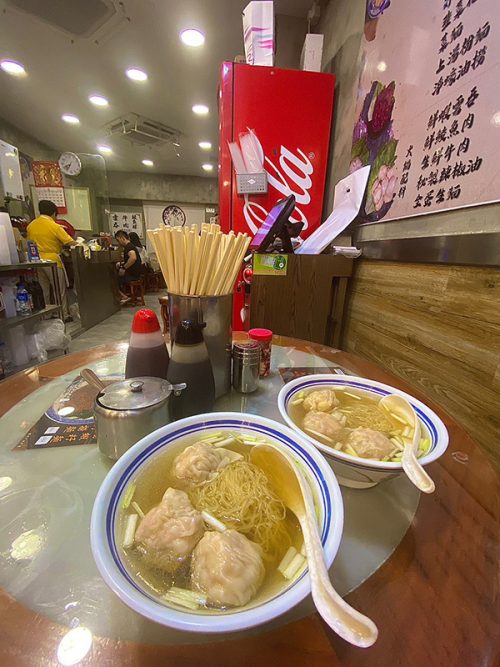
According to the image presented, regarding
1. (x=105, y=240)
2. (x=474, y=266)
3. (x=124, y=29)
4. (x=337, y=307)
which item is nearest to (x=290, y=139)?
(x=337, y=307)

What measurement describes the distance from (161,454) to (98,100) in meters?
5.98

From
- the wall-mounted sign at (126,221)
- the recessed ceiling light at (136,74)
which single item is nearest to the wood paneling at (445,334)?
the recessed ceiling light at (136,74)

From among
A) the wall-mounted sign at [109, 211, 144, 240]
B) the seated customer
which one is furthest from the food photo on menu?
the wall-mounted sign at [109, 211, 144, 240]

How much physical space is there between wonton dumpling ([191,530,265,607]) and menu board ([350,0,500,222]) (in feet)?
4.48

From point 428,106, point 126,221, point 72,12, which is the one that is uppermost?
point 72,12

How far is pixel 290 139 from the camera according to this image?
2301 millimetres

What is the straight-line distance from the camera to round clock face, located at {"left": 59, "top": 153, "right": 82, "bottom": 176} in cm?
685

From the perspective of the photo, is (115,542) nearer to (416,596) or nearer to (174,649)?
(174,649)

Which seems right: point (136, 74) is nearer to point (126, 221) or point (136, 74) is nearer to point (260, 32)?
point (260, 32)

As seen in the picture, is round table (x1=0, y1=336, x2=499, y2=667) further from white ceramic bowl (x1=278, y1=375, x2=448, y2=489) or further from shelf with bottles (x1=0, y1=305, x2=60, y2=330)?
shelf with bottles (x1=0, y1=305, x2=60, y2=330)

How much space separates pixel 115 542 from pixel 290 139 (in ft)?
8.87

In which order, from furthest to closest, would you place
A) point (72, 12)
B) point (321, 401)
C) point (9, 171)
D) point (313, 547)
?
point (9, 171)
point (72, 12)
point (321, 401)
point (313, 547)

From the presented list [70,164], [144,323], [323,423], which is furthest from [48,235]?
[323,423]

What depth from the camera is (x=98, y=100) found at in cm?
450
